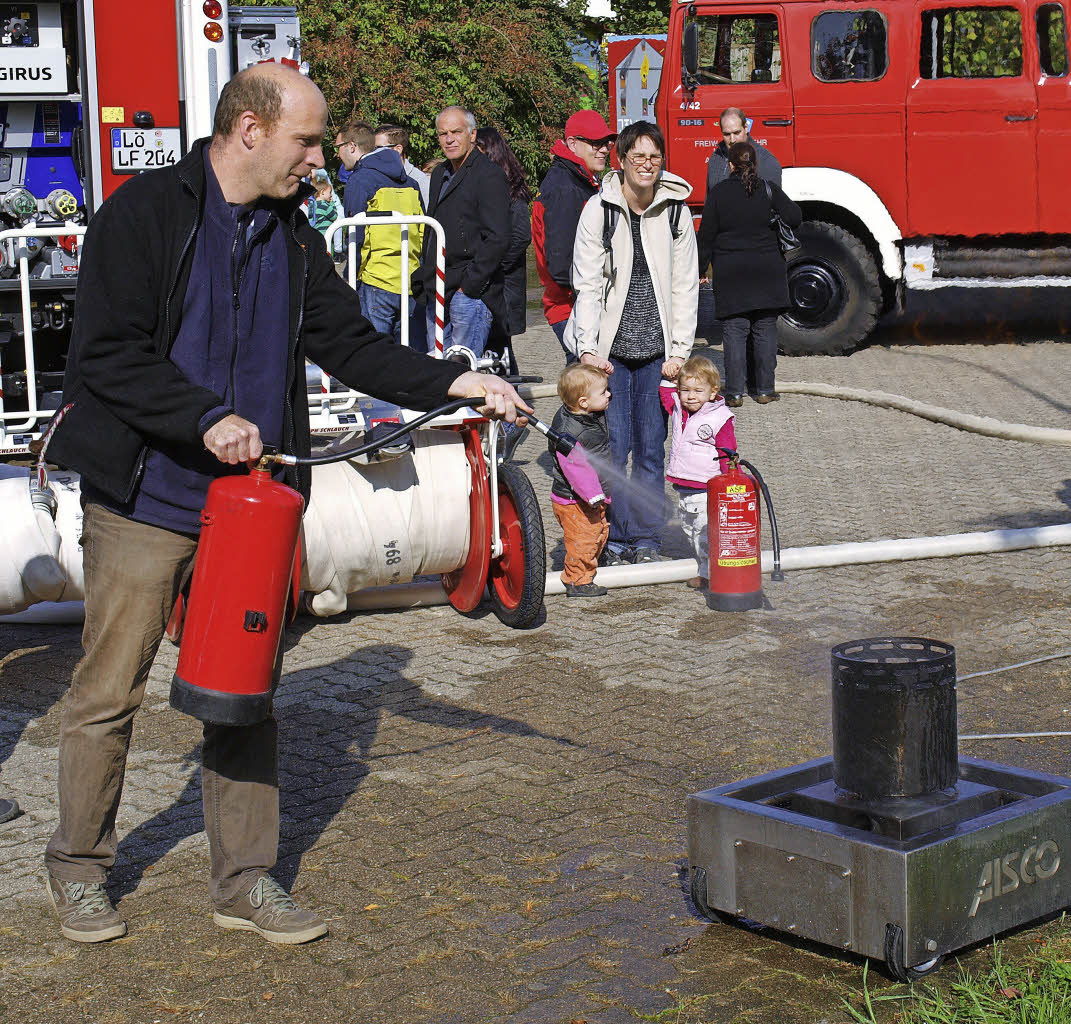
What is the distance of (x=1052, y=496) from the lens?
905 cm

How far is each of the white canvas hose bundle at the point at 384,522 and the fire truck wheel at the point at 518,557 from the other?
0.21 meters

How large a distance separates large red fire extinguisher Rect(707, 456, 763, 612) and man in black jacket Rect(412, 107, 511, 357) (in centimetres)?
298

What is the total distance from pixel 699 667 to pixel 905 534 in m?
2.50

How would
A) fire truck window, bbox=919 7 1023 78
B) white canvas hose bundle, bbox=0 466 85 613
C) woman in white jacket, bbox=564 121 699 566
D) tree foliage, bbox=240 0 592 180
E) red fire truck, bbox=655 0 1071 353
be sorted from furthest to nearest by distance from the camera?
tree foliage, bbox=240 0 592 180, fire truck window, bbox=919 7 1023 78, red fire truck, bbox=655 0 1071 353, woman in white jacket, bbox=564 121 699 566, white canvas hose bundle, bbox=0 466 85 613

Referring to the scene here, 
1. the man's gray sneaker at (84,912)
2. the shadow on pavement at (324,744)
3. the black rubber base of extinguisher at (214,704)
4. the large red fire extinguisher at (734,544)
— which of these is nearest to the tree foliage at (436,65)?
the large red fire extinguisher at (734,544)

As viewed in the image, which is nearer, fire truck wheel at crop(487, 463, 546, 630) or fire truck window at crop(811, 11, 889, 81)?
fire truck wheel at crop(487, 463, 546, 630)

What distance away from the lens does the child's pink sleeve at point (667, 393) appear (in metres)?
7.53

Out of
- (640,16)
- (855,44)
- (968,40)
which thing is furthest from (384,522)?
(640,16)

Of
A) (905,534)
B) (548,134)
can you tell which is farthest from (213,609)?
(548,134)

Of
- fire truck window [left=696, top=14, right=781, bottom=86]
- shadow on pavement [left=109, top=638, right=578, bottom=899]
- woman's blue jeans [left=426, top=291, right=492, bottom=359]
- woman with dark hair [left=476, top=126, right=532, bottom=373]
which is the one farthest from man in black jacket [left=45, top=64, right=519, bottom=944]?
fire truck window [left=696, top=14, right=781, bottom=86]

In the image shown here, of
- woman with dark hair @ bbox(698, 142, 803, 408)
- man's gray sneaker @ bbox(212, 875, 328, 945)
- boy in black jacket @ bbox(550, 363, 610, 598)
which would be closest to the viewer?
man's gray sneaker @ bbox(212, 875, 328, 945)

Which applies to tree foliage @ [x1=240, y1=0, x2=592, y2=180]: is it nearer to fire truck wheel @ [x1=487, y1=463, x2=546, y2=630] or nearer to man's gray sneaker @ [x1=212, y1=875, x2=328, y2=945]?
fire truck wheel @ [x1=487, y1=463, x2=546, y2=630]

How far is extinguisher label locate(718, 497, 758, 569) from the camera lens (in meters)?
6.85

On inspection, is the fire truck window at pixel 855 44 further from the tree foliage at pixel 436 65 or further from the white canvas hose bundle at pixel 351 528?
the tree foliage at pixel 436 65
